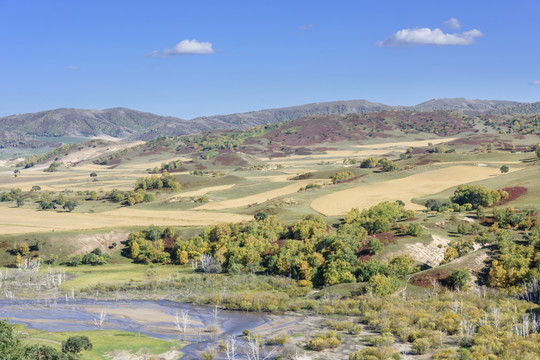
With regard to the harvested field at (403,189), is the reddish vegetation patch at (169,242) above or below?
below

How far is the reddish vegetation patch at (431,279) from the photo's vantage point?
7200cm

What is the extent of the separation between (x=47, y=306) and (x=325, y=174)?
413 feet

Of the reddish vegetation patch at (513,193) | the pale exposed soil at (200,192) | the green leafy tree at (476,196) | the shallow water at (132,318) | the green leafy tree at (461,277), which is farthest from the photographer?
the pale exposed soil at (200,192)

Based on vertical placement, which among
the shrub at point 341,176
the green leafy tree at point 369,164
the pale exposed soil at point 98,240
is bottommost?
the pale exposed soil at point 98,240

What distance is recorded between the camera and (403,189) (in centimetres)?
14225

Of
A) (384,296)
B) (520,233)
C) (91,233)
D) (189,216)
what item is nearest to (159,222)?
(189,216)

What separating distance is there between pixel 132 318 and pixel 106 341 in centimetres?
1007

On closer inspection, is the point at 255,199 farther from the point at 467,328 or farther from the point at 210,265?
the point at 467,328

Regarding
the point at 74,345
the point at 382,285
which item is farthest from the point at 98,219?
the point at 74,345

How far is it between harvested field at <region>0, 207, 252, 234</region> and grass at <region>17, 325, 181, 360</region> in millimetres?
56063

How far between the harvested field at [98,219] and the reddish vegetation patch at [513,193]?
52519mm

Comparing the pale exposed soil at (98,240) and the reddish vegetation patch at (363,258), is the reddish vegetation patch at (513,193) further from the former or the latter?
the pale exposed soil at (98,240)

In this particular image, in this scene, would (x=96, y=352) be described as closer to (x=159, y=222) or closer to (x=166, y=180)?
(x=159, y=222)

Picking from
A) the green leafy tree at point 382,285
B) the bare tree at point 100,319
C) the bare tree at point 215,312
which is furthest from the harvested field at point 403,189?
the bare tree at point 100,319
